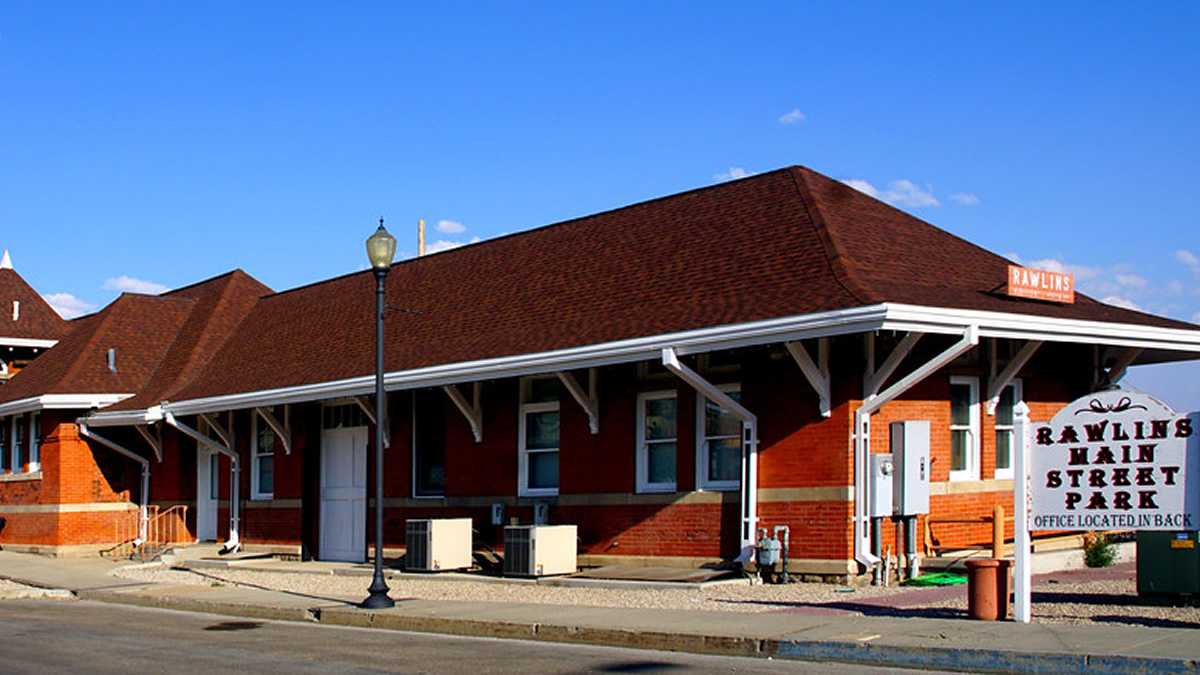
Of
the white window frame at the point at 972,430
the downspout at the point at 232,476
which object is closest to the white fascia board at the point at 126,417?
the downspout at the point at 232,476

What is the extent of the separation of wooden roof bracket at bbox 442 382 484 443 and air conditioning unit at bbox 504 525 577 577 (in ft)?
8.73

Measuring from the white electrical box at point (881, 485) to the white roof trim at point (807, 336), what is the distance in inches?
75.1

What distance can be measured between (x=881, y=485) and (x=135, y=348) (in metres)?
20.3

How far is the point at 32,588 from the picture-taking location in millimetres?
21688

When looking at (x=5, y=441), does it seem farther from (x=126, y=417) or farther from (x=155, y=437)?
(x=126, y=417)

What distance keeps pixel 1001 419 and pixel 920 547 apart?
269 cm

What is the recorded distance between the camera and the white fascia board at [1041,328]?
48.1 ft

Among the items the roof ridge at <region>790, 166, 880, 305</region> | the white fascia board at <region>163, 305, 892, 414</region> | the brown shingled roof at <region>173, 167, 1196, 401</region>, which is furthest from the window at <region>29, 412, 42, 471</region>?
the roof ridge at <region>790, 166, 880, 305</region>

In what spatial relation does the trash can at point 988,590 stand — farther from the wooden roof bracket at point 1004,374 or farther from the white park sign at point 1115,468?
the wooden roof bracket at point 1004,374

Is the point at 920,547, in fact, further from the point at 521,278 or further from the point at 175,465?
the point at 175,465

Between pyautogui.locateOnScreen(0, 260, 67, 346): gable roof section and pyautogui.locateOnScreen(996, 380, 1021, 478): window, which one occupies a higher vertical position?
pyautogui.locateOnScreen(0, 260, 67, 346): gable roof section

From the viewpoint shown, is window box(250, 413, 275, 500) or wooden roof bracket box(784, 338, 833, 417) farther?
window box(250, 413, 275, 500)

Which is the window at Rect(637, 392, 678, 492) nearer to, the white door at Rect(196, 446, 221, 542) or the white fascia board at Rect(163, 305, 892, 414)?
the white fascia board at Rect(163, 305, 892, 414)

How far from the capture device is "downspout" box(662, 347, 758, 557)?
655 inches
